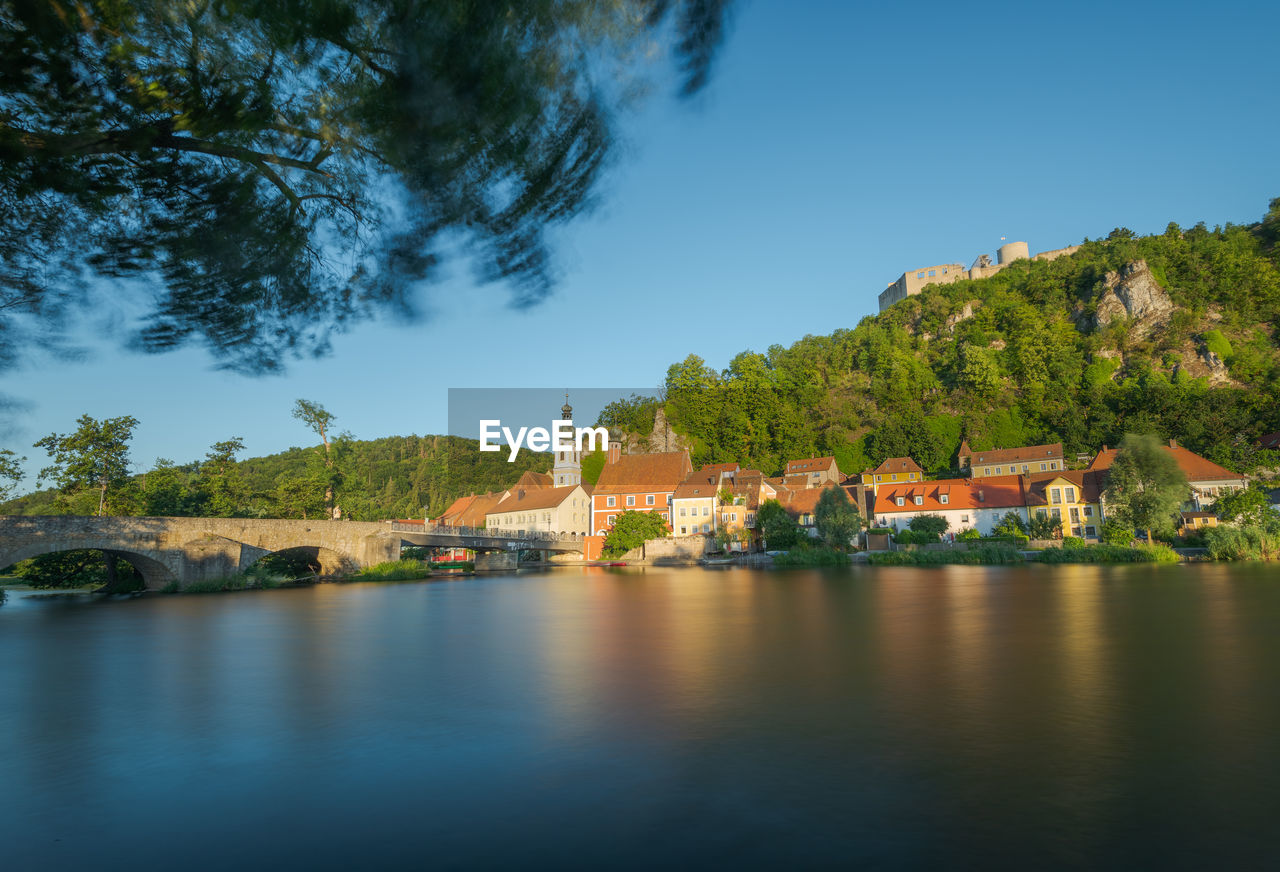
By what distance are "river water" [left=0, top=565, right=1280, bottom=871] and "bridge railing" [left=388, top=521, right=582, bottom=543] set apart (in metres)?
24.0

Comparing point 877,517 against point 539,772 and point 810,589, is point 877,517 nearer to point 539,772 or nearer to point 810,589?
point 810,589

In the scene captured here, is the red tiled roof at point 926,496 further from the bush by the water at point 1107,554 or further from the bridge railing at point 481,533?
the bridge railing at point 481,533

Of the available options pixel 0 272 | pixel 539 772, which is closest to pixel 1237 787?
pixel 539 772

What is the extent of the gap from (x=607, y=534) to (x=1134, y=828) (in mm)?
45678

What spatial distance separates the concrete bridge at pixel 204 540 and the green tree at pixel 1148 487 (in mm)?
35240

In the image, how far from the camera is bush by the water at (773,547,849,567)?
127 feet

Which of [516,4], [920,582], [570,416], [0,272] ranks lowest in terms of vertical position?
[920,582]

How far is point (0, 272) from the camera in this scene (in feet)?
10.2

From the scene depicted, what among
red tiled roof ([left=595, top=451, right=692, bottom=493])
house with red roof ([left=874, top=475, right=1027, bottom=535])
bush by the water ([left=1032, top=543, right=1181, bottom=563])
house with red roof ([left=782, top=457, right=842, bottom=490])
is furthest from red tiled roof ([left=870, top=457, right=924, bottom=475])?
bush by the water ([left=1032, top=543, right=1181, bottom=563])

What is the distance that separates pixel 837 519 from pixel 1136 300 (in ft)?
164

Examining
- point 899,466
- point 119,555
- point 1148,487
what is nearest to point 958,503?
point 1148,487

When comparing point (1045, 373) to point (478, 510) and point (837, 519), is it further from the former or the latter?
point (478, 510)

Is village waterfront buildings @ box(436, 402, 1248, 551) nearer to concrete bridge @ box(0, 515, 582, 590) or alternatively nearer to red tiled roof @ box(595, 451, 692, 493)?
red tiled roof @ box(595, 451, 692, 493)

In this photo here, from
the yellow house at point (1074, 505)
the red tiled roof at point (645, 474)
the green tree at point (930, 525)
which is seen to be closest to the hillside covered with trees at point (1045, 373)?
the red tiled roof at point (645, 474)
